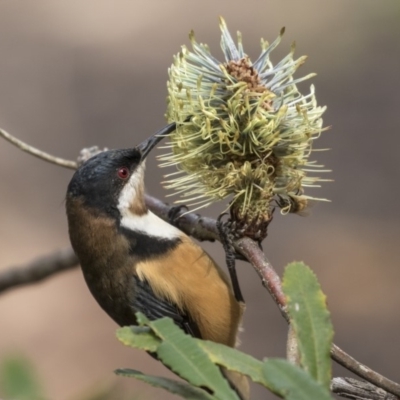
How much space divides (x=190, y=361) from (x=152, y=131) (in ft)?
28.0

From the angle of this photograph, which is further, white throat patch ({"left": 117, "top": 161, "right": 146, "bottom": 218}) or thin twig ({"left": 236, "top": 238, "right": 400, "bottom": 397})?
white throat patch ({"left": 117, "top": 161, "right": 146, "bottom": 218})

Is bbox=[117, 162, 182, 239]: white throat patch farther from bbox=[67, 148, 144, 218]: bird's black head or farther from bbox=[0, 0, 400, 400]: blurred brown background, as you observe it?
bbox=[0, 0, 400, 400]: blurred brown background

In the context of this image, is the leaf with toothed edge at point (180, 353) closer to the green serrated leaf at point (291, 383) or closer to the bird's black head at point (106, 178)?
the green serrated leaf at point (291, 383)

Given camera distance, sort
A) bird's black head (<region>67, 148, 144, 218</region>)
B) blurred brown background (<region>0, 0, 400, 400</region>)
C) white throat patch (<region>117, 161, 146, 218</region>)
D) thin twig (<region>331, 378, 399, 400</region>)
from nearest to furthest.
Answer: thin twig (<region>331, 378, 399, 400</region>)
bird's black head (<region>67, 148, 144, 218</region>)
white throat patch (<region>117, 161, 146, 218</region>)
blurred brown background (<region>0, 0, 400, 400</region>)

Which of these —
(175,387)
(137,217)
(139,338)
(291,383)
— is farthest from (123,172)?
(291,383)

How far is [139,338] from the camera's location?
1780 millimetres

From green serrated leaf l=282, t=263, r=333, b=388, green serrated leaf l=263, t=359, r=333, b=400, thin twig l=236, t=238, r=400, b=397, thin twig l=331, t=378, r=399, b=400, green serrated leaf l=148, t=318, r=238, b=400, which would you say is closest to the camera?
green serrated leaf l=263, t=359, r=333, b=400

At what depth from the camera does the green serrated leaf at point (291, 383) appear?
1.48 m

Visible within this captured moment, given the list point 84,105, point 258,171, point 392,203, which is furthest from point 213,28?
point 258,171

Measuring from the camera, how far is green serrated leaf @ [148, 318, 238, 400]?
1595mm

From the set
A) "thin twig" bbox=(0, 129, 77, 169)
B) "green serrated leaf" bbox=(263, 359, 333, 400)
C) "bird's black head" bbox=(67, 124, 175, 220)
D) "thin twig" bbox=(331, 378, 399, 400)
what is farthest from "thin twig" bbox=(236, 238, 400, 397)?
"bird's black head" bbox=(67, 124, 175, 220)

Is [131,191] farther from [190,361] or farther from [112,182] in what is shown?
[190,361]

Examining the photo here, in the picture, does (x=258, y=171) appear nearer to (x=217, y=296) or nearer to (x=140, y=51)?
(x=217, y=296)

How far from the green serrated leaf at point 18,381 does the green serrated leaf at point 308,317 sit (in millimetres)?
594
